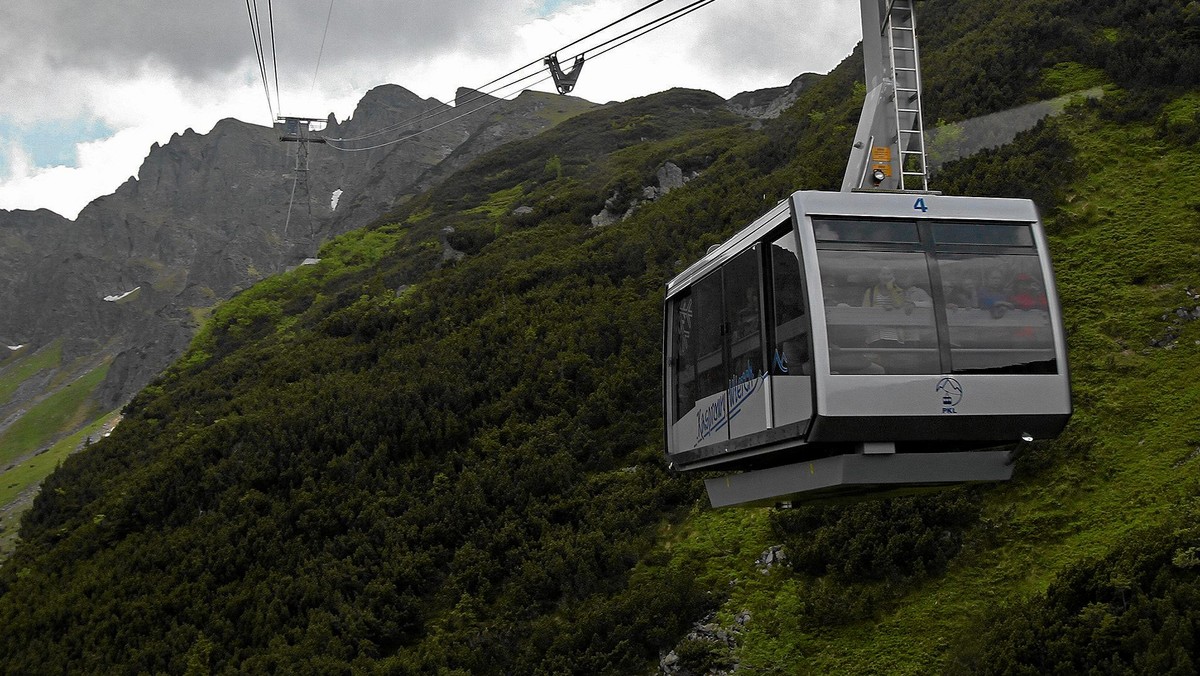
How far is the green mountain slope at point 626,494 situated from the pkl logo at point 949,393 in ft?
7.63

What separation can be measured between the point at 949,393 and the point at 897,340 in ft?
1.82

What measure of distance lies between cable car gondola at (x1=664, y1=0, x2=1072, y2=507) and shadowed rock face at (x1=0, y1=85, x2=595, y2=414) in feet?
261

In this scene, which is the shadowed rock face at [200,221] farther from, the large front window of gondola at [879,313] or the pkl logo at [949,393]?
the pkl logo at [949,393]

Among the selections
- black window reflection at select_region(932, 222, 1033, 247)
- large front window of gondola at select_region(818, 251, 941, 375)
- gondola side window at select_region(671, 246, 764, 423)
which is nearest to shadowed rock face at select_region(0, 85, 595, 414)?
gondola side window at select_region(671, 246, 764, 423)

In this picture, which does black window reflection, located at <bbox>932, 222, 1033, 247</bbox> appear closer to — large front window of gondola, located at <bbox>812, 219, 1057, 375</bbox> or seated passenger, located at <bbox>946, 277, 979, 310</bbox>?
large front window of gondola, located at <bbox>812, 219, 1057, 375</bbox>

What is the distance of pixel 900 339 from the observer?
23.4 ft

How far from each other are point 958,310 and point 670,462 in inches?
157

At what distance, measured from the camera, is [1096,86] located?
18203 millimetres

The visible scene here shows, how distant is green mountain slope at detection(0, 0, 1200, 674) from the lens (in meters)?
10.2

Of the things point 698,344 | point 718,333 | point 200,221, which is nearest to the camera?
point 718,333

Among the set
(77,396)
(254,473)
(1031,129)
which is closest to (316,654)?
(254,473)

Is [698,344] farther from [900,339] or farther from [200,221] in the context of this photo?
[200,221]

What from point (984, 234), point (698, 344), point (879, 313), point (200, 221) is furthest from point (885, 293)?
point (200, 221)

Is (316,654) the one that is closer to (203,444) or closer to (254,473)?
(254,473)
